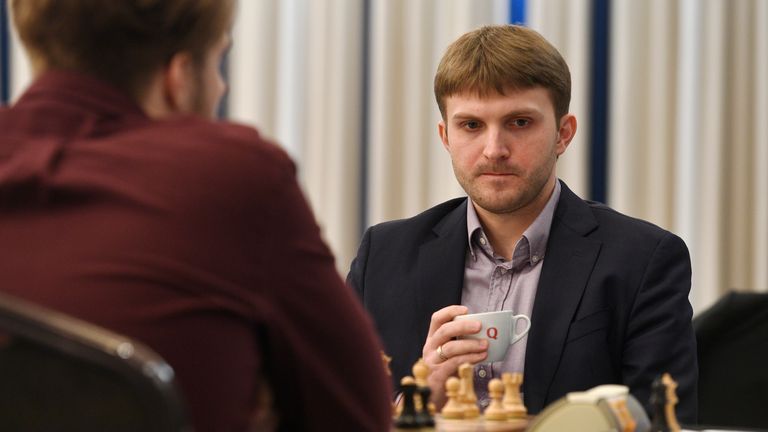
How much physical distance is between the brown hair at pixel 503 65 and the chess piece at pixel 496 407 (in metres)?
0.88

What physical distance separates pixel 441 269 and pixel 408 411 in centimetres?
94

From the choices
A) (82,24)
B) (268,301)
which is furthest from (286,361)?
(82,24)

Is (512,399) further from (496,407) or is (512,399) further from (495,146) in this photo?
(495,146)

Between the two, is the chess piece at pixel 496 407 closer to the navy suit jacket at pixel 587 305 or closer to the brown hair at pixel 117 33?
the navy suit jacket at pixel 587 305

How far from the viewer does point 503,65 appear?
247cm

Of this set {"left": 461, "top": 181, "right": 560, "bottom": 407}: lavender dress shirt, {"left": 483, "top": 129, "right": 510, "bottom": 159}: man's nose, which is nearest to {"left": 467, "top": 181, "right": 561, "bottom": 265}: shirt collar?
{"left": 461, "top": 181, "right": 560, "bottom": 407}: lavender dress shirt

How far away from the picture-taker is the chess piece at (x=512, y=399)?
5.70ft

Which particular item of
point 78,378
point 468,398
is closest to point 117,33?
point 78,378

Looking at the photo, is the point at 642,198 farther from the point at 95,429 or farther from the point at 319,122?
the point at 95,429

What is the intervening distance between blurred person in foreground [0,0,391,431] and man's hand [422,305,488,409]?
70 cm

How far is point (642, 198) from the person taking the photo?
4156 millimetres

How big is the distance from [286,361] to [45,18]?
47cm

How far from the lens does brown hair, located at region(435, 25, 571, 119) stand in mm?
2473

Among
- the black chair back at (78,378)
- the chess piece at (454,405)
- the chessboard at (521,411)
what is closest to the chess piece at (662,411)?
the chessboard at (521,411)
